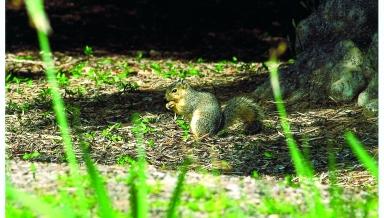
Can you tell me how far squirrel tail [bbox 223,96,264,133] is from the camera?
7.12m

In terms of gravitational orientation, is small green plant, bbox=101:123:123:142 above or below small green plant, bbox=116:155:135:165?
above

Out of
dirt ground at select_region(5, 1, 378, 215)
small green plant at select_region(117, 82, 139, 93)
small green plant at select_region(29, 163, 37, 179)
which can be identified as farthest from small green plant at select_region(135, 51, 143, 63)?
small green plant at select_region(29, 163, 37, 179)

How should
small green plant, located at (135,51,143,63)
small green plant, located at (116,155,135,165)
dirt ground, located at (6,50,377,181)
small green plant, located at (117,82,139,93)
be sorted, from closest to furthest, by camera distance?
small green plant, located at (116,155,135,165) → dirt ground, located at (6,50,377,181) → small green plant, located at (117,82,139,93) → small green plant, located at (135,51,143,63)

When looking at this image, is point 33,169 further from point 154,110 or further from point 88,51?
point 88,51

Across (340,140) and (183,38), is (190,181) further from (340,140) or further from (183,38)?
(183,38)

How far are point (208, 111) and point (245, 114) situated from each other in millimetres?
349

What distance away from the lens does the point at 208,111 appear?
7051mm

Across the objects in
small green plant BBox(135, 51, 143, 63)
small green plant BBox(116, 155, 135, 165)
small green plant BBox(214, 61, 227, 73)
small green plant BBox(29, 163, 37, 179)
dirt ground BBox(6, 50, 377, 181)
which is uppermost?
small green plant BBox(135, 51, 143, 63)

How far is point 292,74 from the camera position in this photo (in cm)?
858

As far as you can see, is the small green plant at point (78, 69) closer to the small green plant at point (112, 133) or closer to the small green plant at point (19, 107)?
the small green plant at point (19, 107)

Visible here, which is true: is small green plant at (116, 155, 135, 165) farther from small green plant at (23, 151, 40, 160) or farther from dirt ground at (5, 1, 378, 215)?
small green plant at (23, 151, 40, 160)

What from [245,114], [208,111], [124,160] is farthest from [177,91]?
[124,160]

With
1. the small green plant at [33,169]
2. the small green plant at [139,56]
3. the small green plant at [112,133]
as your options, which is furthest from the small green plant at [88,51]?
the small green plant at [33,169]

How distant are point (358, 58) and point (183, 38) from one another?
5.43 metres
